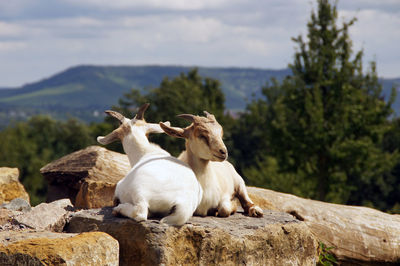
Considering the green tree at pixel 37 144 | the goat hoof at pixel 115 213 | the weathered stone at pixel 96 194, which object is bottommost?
the green tree at pixel 37 144

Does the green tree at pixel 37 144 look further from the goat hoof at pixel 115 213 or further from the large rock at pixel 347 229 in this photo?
the goat hoof at pixel 115 213

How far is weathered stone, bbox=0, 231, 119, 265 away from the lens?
18.5 feet

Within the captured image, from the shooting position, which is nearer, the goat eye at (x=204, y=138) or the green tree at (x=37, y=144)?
the goat eye at (x=204, y=138)

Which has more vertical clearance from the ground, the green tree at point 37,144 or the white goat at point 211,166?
the white goat at point 211,166

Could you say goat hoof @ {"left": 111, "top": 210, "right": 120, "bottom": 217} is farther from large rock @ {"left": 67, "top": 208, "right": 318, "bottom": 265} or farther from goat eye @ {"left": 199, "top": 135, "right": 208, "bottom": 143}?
goat eye @ {"left": 199, "top": 135, "right": 208, "bottom": 143}

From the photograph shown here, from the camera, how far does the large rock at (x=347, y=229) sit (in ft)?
33.8

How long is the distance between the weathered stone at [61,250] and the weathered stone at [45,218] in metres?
1.11

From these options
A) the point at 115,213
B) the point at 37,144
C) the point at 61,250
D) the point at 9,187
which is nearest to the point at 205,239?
the point at 115,213

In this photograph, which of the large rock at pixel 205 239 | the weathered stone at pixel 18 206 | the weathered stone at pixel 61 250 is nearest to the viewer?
the weathered stone at pixel 61 250

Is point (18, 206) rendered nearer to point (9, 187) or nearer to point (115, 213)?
point (9, 187)

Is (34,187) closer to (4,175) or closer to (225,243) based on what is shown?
(4,175)

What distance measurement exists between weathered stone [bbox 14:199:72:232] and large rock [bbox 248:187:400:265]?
164 inches

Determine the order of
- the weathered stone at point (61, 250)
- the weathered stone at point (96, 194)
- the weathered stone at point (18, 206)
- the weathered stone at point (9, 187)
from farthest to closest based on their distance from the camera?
the weathered stone at point (9, 187) → the weathered stone at point (96, 194) → the weathered stone at point (18, 206) → the weathered stone at point (61, 250)

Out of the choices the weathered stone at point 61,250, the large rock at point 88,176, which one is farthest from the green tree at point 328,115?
the weathered stone at point 61,250
